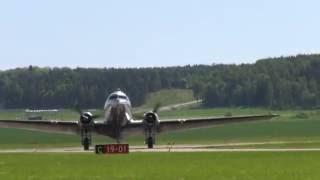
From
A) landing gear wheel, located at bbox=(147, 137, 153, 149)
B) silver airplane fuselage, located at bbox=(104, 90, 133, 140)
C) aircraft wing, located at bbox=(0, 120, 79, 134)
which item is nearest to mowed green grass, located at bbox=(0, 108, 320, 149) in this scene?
aircraft wing, located at bbox=(0, 120, 79, 134)

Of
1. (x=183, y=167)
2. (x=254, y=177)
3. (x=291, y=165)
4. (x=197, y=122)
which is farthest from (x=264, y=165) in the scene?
(x=197, y=122)

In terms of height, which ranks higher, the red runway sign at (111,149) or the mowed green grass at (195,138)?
the red runway sign at (111,149)

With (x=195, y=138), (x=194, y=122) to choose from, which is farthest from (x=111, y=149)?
(x=195, y=138)

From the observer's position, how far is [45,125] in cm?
7269

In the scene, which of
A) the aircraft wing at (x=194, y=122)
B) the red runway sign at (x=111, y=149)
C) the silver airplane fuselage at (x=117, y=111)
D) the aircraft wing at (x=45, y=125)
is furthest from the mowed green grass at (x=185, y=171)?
the aircraft wing at (x=45, y=125)

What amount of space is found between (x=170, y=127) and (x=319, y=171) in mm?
41822

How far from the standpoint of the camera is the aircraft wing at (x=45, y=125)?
2800 inches

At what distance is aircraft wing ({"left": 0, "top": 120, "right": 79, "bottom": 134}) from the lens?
71.1 m

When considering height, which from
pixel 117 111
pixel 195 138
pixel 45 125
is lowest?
pixel 195 138

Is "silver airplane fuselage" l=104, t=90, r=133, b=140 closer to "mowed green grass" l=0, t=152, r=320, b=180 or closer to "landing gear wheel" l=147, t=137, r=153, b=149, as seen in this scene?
"landing gear wheel" l=147, t=137, r=153, b=149

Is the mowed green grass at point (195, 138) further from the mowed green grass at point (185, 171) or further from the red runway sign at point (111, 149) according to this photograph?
the mowed green grass at point (185, 171)

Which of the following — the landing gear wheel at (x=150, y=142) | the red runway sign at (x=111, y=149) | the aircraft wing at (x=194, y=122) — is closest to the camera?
the red runway sign at (x=111, y=149)

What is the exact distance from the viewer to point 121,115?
64750 mm

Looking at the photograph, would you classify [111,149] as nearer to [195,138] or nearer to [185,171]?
[185,171]
